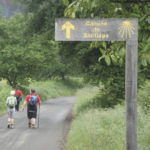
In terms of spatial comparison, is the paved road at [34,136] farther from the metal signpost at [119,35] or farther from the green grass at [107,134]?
the metal signpost at [119,35]

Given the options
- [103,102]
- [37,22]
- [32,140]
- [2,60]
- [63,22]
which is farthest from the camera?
[2,60]

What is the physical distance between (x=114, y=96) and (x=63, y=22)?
11.2 metres

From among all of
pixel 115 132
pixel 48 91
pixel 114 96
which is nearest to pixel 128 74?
pixel 115 132

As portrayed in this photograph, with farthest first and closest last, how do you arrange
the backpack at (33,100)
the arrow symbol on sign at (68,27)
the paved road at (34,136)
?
the backpack at (33,100), the paved road at (34,136), the arrow symbol on sign at (68,27)

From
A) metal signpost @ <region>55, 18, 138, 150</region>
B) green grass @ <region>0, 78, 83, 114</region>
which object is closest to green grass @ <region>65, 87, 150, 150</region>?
metal signpost @ <region>55, 18, 138, 150</region>

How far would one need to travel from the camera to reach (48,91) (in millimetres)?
40406

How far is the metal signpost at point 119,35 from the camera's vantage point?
4.85m

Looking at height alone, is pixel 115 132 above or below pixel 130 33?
below

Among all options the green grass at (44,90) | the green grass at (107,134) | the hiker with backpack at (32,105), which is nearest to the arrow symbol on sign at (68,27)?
the green grass at (107,134)

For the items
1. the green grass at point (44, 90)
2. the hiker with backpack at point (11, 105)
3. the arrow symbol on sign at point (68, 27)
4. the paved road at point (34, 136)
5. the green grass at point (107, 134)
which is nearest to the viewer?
the arrow symbol on sign at point (68, 27)

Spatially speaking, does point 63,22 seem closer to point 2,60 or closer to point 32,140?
point 32,140

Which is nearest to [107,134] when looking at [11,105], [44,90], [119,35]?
[119,35]

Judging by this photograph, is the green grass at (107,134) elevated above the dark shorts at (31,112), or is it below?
above

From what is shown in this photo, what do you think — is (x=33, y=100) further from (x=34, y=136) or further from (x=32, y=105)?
(x=34, y=136)
